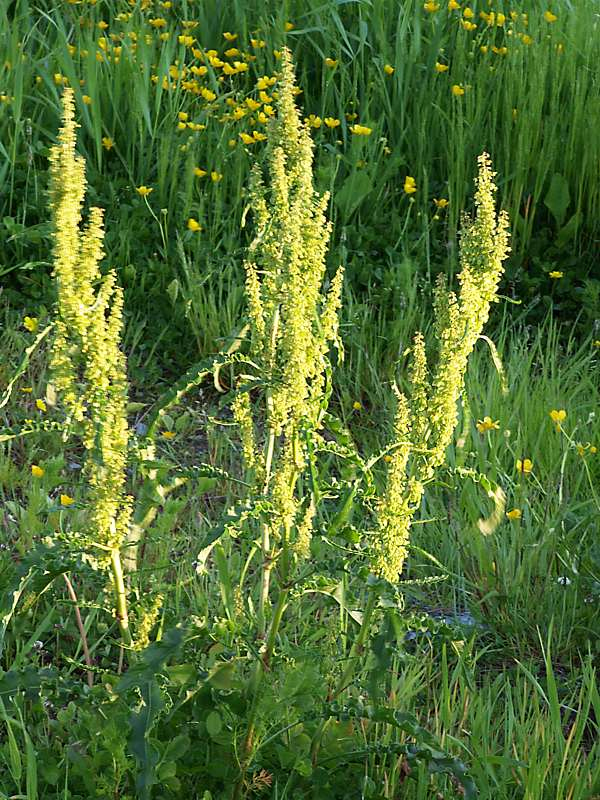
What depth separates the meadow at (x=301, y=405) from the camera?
1657mm

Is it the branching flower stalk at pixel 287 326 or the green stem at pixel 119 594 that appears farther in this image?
the green stem at pixel 119 594

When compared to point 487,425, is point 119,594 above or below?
above

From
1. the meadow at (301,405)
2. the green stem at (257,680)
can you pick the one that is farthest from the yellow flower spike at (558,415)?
the green stem at (257,680)

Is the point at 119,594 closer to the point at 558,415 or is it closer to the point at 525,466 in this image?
the point at 525,466

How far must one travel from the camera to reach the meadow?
5.44 feet

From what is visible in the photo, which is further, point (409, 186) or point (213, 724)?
point (409, 186)

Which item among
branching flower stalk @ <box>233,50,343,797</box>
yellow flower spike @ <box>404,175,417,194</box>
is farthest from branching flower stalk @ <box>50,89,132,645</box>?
yellow flower spike @ <box>404,175,417,194</box>

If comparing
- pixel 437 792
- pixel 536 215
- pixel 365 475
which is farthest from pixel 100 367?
Answer: pixel 536 215

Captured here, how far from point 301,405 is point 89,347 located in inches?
12.4

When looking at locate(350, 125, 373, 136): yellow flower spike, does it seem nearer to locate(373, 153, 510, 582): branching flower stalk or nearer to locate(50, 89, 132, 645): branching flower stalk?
locate(373, 153, 510, 582): branching flower stalk

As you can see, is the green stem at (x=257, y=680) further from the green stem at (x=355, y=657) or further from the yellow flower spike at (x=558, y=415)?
the yellow flower spike at (x=558, y=415)

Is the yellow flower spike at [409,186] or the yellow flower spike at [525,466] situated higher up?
the yellow flower spike at [409,186]

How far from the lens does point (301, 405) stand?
1603 millimetres

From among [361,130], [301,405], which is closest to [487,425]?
[301,405]
